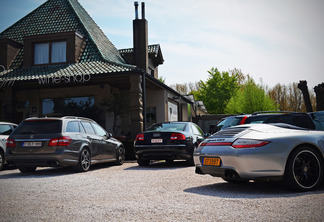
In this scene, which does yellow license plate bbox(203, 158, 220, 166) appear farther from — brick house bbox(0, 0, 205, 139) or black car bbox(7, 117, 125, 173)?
brick house bbox(0, 0, 205, 139)

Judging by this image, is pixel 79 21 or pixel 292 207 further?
pixel 79 21

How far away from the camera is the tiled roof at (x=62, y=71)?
16.0 meters

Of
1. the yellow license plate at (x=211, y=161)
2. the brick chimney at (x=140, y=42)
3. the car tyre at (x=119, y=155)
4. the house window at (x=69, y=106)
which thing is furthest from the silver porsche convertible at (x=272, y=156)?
the brick chimney at (x=140, y=42)

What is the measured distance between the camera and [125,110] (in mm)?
18906

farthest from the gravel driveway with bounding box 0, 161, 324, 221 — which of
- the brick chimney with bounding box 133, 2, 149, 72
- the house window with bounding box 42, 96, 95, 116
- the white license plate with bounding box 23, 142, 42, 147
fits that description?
the brick chimney with bounding box 133, 2, 149, 72

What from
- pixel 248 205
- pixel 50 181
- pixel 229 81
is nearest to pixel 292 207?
pixel 248 205

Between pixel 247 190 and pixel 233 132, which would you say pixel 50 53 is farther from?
pixel 247 190

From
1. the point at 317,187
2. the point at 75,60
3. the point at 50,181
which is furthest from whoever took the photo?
the point at 75,60

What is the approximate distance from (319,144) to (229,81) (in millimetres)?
53890

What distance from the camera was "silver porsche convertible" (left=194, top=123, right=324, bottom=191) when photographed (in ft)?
17.8

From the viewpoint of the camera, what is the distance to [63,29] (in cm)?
1981

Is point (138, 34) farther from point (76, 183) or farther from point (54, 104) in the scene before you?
point (76, 183)

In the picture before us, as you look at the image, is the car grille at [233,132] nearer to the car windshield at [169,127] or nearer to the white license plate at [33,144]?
the car windshield at [169,127]

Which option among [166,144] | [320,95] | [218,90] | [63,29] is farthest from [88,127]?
[218,90]
